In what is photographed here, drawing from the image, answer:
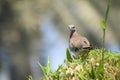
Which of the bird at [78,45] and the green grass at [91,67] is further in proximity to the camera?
the bird at [78,45]

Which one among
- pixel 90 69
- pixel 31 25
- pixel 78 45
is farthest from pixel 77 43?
pixel 31 25

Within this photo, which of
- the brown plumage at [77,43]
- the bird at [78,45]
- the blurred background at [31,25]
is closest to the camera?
the bird at [78,45]

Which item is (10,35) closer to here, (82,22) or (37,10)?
(37,10)

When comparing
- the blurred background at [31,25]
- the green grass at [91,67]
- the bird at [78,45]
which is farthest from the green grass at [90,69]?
the blurred background at [31,25]

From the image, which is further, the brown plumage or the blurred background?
the blurred background

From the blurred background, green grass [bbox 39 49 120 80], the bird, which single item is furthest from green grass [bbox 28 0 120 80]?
the blurred background

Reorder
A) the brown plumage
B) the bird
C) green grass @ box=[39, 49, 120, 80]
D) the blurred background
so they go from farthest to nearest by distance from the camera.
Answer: the blurred background
the brown plumage
the bird
green grass @ box=[39, 49, 120, 80]

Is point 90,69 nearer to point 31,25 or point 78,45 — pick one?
point 78,45

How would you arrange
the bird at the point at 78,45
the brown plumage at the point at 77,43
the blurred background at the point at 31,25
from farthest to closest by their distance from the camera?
the blurred background at the point at 31,25
the brown plumage at the point at 77,43
the bird at the point at 78,45

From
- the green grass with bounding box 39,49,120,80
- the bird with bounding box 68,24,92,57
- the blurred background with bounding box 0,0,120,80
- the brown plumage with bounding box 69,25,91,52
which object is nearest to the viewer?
the green grass with bounding box 39,49,120,80

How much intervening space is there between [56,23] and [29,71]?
25.2 inches

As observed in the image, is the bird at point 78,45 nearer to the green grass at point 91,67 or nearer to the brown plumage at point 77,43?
the brown plumage at point 77,43

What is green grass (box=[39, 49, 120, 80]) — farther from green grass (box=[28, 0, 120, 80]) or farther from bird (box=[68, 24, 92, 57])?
bird (box=[68, 24, 92, 57])

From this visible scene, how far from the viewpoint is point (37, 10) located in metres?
6.49
